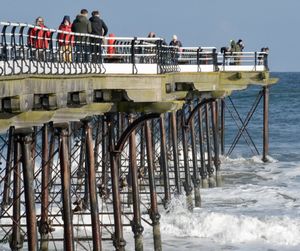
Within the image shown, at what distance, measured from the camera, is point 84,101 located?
21156mm

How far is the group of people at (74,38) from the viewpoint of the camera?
1896 centimetres

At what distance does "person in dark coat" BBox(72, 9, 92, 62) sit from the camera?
70.6 ft

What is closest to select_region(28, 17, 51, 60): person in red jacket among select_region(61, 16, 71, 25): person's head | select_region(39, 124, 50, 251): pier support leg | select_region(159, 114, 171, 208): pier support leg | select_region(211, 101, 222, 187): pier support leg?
select_region(61, 16, 71, 25): person's head

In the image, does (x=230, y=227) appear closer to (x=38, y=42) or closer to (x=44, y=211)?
(x=44, y=211)

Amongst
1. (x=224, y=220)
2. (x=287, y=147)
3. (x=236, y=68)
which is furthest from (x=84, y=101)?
(x=287, y=147)

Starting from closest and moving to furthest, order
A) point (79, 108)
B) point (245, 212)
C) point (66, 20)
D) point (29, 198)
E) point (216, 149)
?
point (29, 198) < point (79, 108) < point (66, 20) < point (245, 212) < point (216, 149)

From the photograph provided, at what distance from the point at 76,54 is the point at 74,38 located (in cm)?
65

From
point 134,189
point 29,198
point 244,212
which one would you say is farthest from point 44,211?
point 244,212

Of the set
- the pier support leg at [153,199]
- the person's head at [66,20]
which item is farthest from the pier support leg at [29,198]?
the pier support leg at [153,199]

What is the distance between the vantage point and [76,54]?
2145 cm

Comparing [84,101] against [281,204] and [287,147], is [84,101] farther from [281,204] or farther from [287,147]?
[287,147]

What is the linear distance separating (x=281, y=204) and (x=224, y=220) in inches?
240

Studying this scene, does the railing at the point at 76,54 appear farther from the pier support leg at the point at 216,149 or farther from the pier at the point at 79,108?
the pier support leg at the point at 216,149

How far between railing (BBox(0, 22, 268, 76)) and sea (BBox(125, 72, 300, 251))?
394 cm
